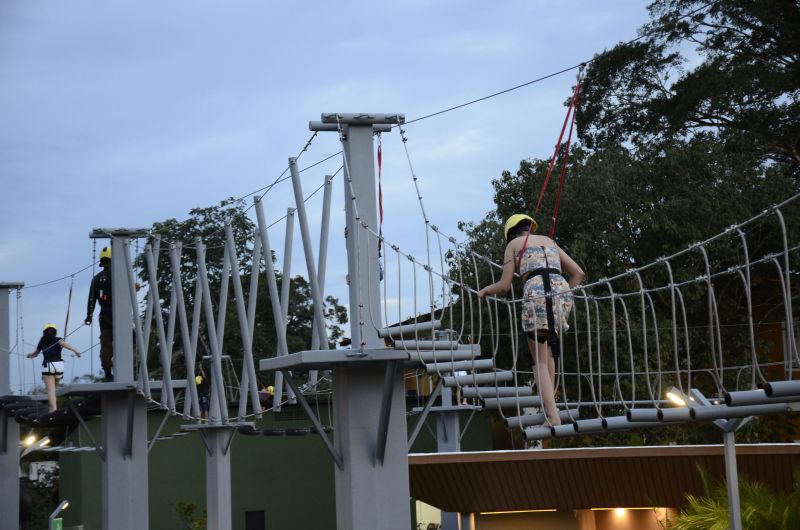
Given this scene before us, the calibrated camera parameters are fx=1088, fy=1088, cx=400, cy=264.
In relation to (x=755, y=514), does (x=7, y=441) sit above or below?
above

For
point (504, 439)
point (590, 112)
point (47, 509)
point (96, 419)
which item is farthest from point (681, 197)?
point (47, 509)

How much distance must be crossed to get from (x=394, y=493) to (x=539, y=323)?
113 inches

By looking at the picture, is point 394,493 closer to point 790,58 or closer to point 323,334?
point 323,334

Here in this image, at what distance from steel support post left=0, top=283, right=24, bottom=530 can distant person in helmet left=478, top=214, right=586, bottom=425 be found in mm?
13473

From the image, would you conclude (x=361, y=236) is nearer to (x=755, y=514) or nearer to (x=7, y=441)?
(x=755, y=514)

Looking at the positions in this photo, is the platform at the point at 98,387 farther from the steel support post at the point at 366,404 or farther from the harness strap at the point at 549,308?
the harness strap at the point at 549,308

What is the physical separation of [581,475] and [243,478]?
10594 mm

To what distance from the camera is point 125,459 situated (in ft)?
51.7

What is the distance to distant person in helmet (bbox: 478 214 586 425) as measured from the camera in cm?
763

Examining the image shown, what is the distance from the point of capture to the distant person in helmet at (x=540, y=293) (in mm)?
7629

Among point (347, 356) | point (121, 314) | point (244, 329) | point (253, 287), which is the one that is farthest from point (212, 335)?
point (347, 356)

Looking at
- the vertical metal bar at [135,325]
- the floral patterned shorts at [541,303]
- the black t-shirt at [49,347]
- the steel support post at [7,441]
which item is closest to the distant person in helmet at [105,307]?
the vertical metal bar at [135,325]

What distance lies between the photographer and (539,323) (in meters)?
7.65

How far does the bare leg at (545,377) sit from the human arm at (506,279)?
0.46m
